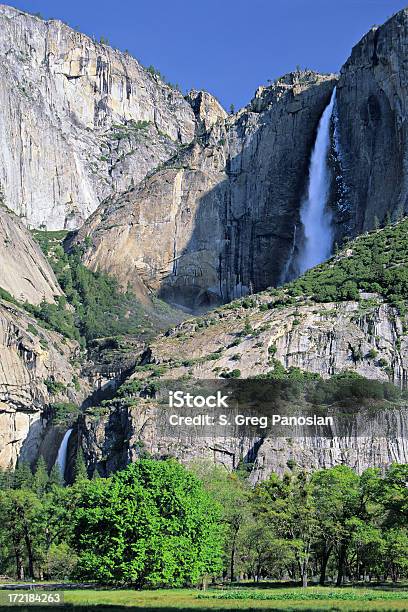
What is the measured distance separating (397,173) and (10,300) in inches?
2313

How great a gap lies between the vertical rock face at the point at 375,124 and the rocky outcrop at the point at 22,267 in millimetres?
50140

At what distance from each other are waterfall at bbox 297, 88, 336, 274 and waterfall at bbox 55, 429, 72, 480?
4978cm

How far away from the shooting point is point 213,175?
193000 mm

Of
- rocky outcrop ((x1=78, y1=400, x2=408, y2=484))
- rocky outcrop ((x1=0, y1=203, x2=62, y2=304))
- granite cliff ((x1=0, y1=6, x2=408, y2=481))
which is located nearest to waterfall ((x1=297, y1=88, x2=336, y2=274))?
granite cliff ((x1=0, y1=6, x2=408, y2=481))

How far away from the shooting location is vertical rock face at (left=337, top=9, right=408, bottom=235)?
159 metres

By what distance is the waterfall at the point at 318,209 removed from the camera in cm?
17325

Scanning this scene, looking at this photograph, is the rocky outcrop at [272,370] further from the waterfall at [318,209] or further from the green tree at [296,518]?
the waterfall at [318,209]

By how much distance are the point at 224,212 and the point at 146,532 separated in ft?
434

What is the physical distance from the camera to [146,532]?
201 feet

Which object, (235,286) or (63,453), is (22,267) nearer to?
(235,286)

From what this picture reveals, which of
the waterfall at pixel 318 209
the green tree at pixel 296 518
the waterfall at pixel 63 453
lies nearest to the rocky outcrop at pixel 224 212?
the waterfall at pixel 318 209

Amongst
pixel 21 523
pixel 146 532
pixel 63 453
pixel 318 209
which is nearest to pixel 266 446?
pixel 21 523

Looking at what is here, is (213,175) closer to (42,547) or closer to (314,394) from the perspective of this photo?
(314,394)

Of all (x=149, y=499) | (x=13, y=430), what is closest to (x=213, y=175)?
(x=13, y=430)
